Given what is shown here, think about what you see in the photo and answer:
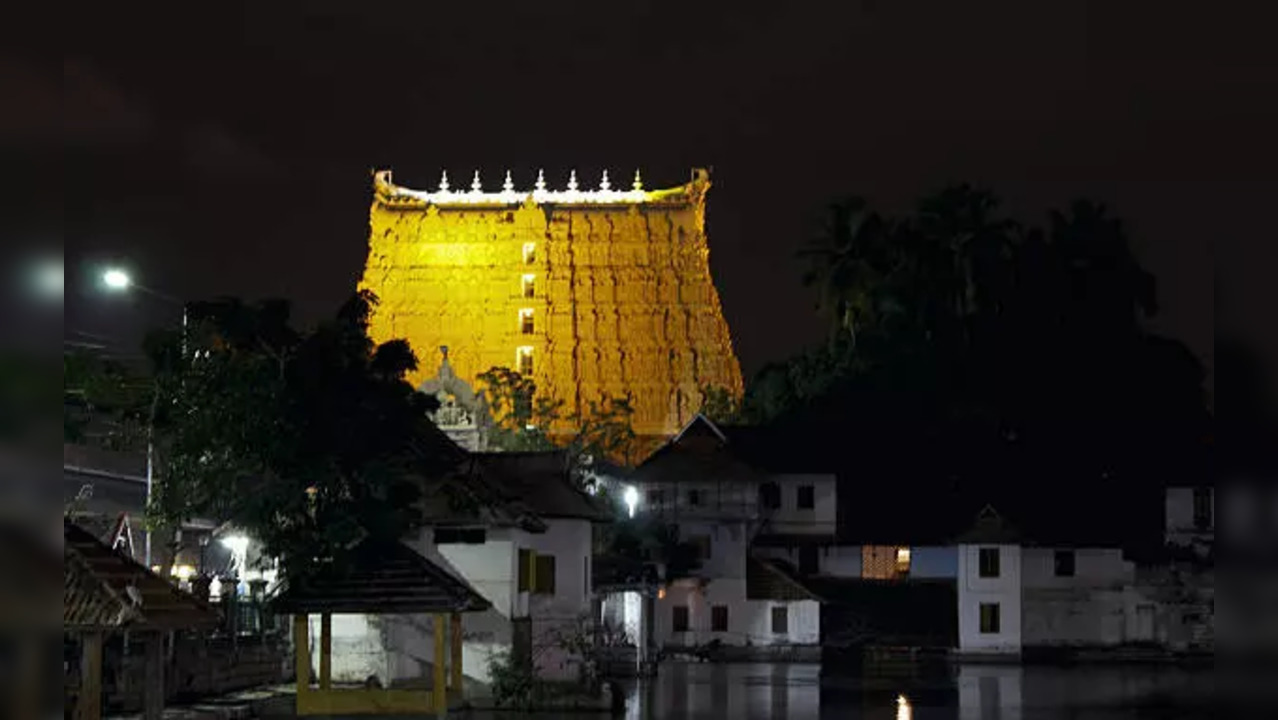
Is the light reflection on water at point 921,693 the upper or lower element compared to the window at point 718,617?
lower

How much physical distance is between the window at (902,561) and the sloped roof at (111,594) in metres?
62.3

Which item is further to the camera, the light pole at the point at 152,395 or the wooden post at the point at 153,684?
the light pole at the point at 152,395

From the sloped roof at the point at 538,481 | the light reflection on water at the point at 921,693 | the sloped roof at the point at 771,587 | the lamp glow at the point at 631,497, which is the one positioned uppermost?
the lamp glow at the point at 631,497

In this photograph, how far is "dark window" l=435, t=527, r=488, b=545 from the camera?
163 ft

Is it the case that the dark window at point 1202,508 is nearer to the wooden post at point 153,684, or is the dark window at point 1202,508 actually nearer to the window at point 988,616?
the window at point 988,616

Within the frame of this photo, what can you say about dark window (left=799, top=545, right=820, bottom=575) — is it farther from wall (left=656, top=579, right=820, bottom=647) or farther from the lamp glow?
the lamp glow

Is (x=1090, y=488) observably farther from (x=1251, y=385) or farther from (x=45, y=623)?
(x=45, y=623)

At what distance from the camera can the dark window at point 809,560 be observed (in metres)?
94.8

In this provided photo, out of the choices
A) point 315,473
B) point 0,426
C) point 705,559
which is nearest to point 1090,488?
point 705,559

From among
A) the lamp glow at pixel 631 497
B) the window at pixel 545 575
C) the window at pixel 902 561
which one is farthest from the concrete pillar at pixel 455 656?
the window at pixel 902 561

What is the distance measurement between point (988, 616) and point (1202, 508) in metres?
11.8

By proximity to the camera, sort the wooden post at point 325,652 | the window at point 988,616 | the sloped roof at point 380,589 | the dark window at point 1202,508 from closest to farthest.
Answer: the sloped roof at point 380,589, the wooden post at point 325,652, the window at point 988,616, the dark window at point 1202,508

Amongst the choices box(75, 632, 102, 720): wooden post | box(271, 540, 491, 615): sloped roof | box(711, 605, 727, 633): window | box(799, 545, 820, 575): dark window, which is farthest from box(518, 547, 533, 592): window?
box(799, 545, 820, 575): dark window

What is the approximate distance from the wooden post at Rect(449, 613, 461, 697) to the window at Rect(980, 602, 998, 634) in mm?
46408
